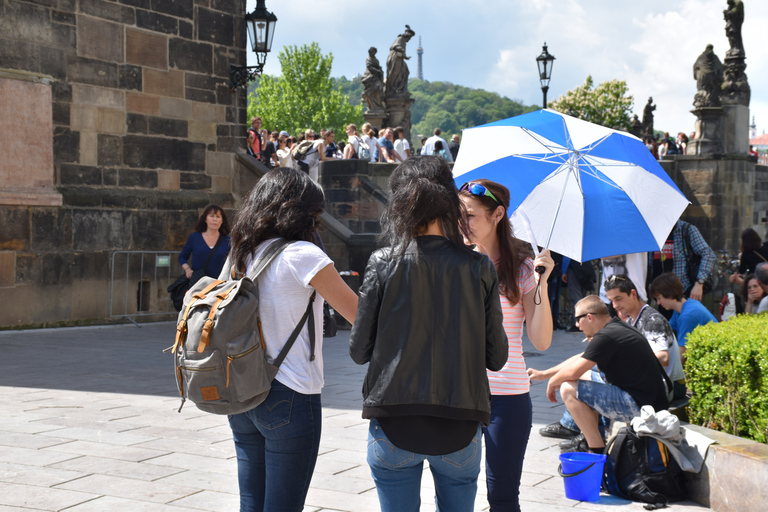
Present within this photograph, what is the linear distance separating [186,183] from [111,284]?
2122 millimetres

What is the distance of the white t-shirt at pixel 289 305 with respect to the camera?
284cm

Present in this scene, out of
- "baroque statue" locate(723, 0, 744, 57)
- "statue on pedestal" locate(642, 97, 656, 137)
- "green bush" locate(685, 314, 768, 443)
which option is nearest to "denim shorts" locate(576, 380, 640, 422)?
"green bush" locate(685, 314, 768, 443)

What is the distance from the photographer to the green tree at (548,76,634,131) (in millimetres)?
76938

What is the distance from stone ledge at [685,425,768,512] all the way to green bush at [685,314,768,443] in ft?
0.71

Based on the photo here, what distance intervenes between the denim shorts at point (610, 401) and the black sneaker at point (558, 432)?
795mm

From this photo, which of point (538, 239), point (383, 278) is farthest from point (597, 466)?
point (383, 278)

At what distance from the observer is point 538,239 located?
429 cm

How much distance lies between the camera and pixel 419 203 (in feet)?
8.63

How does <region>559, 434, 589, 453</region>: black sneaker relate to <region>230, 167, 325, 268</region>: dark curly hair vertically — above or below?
below

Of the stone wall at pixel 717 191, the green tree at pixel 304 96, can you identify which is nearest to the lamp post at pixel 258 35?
the stone wall at pixel 717 191

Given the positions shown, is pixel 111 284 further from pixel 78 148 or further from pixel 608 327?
pixel 608 327

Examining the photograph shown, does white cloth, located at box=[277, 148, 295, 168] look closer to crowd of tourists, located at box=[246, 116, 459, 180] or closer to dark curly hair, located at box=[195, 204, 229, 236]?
crowd of tourists, located at box=[246, 116, 459, 180]

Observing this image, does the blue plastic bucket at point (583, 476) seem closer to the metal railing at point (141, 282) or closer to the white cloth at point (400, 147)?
the metal railing at point (141, 282)

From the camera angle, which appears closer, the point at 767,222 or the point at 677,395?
the point at 677,395
